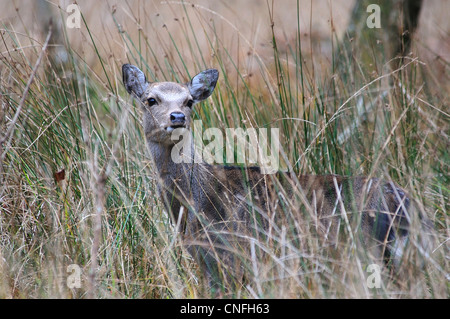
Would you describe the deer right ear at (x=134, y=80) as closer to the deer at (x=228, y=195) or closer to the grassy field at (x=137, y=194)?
the deer at (x=228, y=195)

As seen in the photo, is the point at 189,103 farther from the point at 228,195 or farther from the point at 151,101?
the point at 228,195

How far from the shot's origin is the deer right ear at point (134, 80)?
18.7 feet

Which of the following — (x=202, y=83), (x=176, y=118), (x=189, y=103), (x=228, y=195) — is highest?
(x=202, y=83)

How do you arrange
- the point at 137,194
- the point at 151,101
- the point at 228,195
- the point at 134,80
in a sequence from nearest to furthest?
the point at 228,195 < the point at 151,101 < the point at 137,194 < the point at 134,80

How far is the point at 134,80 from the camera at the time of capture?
5777 millimetres

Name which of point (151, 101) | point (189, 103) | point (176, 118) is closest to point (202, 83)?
point (189, 103)

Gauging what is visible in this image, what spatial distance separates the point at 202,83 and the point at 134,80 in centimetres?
64

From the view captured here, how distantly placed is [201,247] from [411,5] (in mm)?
4713

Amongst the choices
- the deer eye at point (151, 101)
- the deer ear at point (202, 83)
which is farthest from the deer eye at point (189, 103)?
the deer eye at point (151, 101)

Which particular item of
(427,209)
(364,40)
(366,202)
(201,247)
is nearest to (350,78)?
(364,40)

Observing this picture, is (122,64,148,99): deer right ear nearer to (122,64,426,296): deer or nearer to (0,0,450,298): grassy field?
(122,64,426,296): deer

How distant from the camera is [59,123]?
5641 mm

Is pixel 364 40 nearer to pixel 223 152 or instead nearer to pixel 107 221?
pixel 223 152
